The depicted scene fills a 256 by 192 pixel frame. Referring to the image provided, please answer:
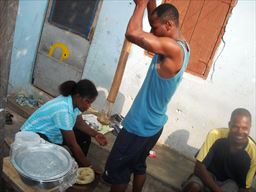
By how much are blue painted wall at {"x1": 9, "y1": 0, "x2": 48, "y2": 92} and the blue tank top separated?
151 inches

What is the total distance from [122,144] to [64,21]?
3592 mm

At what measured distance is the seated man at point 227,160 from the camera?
3887 mm

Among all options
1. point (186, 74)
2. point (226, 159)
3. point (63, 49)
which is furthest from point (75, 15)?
point (226, 159)

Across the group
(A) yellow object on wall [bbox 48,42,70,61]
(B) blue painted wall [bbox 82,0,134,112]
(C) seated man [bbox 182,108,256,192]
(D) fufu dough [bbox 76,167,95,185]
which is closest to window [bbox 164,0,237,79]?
(B) blue painted wall [bbox 82,0,134,112]

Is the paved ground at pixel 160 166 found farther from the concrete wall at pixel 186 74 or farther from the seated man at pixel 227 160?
the seated man at pixel 227 160

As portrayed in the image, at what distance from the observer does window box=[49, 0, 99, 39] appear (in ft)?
18.3

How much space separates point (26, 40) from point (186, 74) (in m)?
3.20

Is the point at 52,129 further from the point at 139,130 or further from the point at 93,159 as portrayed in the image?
the point at 93,159

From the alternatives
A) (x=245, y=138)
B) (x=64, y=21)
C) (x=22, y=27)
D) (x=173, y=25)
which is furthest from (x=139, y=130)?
(x=22, y=27)

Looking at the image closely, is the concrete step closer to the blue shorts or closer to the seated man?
the seated man

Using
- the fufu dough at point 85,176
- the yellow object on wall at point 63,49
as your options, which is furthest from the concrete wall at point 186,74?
the fufu dough at point 85,176

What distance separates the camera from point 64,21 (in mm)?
5938

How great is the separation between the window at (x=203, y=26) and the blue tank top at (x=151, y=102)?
6.74ft

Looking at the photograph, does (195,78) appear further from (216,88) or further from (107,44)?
(107,44)
